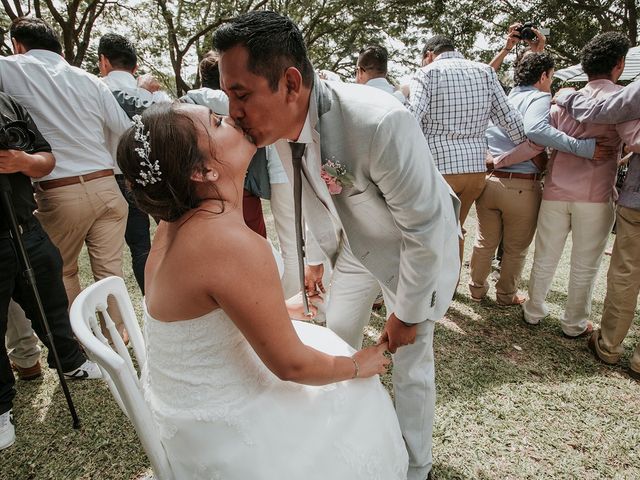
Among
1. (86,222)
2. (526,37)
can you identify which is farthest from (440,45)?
(86,222)

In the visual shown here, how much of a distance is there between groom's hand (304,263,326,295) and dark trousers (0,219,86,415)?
1.72 m

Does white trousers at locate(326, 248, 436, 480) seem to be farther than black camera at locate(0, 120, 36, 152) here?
No

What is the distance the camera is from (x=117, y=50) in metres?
3.72

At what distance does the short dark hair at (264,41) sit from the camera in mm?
1479

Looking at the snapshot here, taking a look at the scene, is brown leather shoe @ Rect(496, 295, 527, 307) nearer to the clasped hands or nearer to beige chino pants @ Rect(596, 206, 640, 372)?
beige chino pants @ Rect(596, 206, 640, 372)

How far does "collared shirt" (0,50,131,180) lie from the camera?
283 centimetres

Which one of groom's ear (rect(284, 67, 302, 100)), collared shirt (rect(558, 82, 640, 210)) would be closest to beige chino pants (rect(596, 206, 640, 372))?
collared shirt (rect(558, 82, 640, 210))

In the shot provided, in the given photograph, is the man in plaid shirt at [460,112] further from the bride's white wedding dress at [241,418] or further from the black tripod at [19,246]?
the black tripod at [19,246]

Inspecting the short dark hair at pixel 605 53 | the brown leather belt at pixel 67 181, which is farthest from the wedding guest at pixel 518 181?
the brown leather belt at pixel 67 181

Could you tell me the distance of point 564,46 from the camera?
666 inches

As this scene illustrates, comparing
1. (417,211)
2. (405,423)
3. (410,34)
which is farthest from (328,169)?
(410,34)

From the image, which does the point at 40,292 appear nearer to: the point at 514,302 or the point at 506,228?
the point at 506,228

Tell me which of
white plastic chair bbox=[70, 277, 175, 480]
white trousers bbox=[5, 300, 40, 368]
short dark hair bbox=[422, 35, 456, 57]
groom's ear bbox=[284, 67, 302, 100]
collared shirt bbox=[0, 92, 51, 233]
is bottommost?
A: white trousers bbox=[5, 300, 40, 368]

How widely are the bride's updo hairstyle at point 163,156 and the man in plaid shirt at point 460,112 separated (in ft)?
8.84
